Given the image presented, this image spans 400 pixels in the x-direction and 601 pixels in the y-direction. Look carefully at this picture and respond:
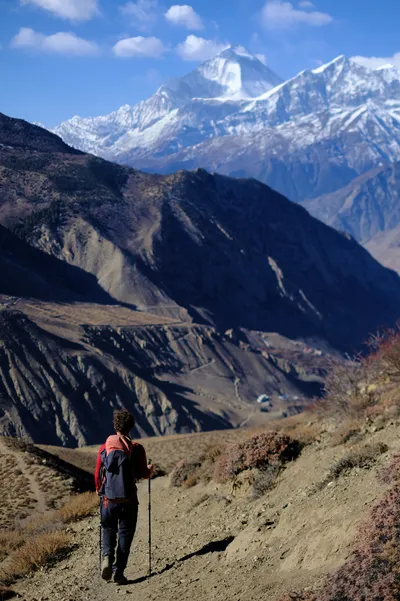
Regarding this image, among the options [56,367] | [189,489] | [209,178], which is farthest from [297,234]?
[189,489]

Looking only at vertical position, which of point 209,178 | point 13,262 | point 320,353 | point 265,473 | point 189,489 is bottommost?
point 320,353

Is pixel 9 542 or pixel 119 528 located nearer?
pixel 119 528

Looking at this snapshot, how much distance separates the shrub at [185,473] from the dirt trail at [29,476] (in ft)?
11.4

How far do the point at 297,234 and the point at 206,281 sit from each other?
Result: 5177 centimetres

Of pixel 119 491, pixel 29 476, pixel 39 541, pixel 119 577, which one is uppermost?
pixel 119 491

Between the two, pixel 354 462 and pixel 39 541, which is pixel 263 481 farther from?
pixel 39 541

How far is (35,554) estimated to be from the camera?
464 inches

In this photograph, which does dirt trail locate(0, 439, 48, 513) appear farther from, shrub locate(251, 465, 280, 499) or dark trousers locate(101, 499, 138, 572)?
dark trousers locate(101, 499, 138, 572)

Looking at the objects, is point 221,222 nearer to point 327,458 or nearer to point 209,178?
point 209,178

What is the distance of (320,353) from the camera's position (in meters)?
119

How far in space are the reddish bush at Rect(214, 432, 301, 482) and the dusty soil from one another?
0.48m

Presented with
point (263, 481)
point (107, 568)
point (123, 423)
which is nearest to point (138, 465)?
point (123, 423)

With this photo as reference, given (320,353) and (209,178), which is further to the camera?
(209,178)

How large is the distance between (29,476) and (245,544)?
40.9ft
